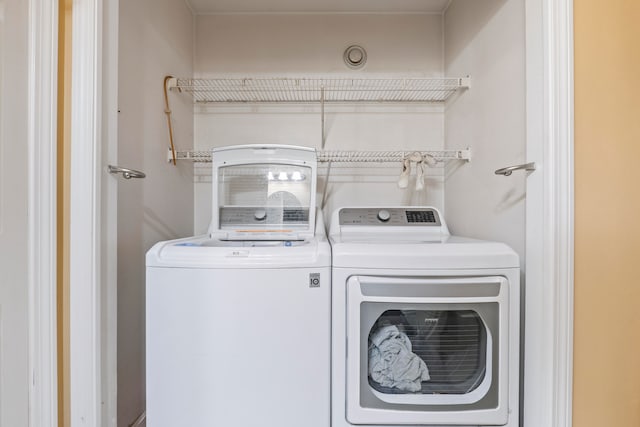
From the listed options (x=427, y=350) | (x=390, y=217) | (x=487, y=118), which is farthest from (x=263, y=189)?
(x=487, y=118)

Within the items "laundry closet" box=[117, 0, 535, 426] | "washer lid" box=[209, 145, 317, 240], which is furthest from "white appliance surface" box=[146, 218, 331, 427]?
"laundry closet" box=[117, 0, 535, 426]

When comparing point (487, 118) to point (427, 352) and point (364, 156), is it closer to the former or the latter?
point (364, 156)

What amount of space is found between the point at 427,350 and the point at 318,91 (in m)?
1.53

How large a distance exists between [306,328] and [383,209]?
0.78m

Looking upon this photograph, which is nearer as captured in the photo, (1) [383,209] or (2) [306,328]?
(2) [306,328]
